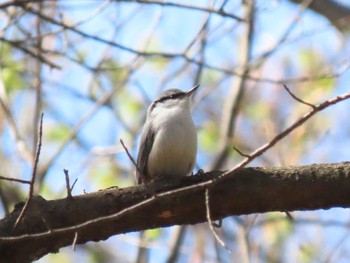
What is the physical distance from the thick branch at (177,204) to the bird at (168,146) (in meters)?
1.11

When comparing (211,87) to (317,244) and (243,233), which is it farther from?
(317,244)

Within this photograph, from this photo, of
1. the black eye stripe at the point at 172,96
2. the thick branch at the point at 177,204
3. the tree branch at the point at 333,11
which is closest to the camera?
the thick branch at the point at 177,204

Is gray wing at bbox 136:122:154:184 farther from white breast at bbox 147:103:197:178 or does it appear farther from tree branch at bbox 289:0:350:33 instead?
tree branch at bbox 289:0:350:33

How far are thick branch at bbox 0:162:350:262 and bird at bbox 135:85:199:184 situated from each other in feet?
3.64

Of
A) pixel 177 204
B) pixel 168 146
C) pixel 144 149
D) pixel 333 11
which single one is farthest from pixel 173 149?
pixel 333 11

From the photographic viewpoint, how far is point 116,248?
387 inches

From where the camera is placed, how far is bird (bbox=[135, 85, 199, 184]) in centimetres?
488

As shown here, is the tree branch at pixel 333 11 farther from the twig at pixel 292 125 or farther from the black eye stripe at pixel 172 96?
the twig at pixel 292 125

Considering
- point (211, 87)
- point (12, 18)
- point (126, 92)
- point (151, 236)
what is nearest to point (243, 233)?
point (151, 236)

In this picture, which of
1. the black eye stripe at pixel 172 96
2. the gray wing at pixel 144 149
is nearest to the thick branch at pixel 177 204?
the gray wing at pixel 144 149

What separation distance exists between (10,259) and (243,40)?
16.1ft

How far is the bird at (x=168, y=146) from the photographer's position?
4.88 m

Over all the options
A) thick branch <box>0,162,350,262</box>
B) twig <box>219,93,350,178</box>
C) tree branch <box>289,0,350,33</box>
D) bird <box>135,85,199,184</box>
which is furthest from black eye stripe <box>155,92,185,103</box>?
twig <box>219,93,350,178</box>

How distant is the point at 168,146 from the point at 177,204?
4.23 ft
